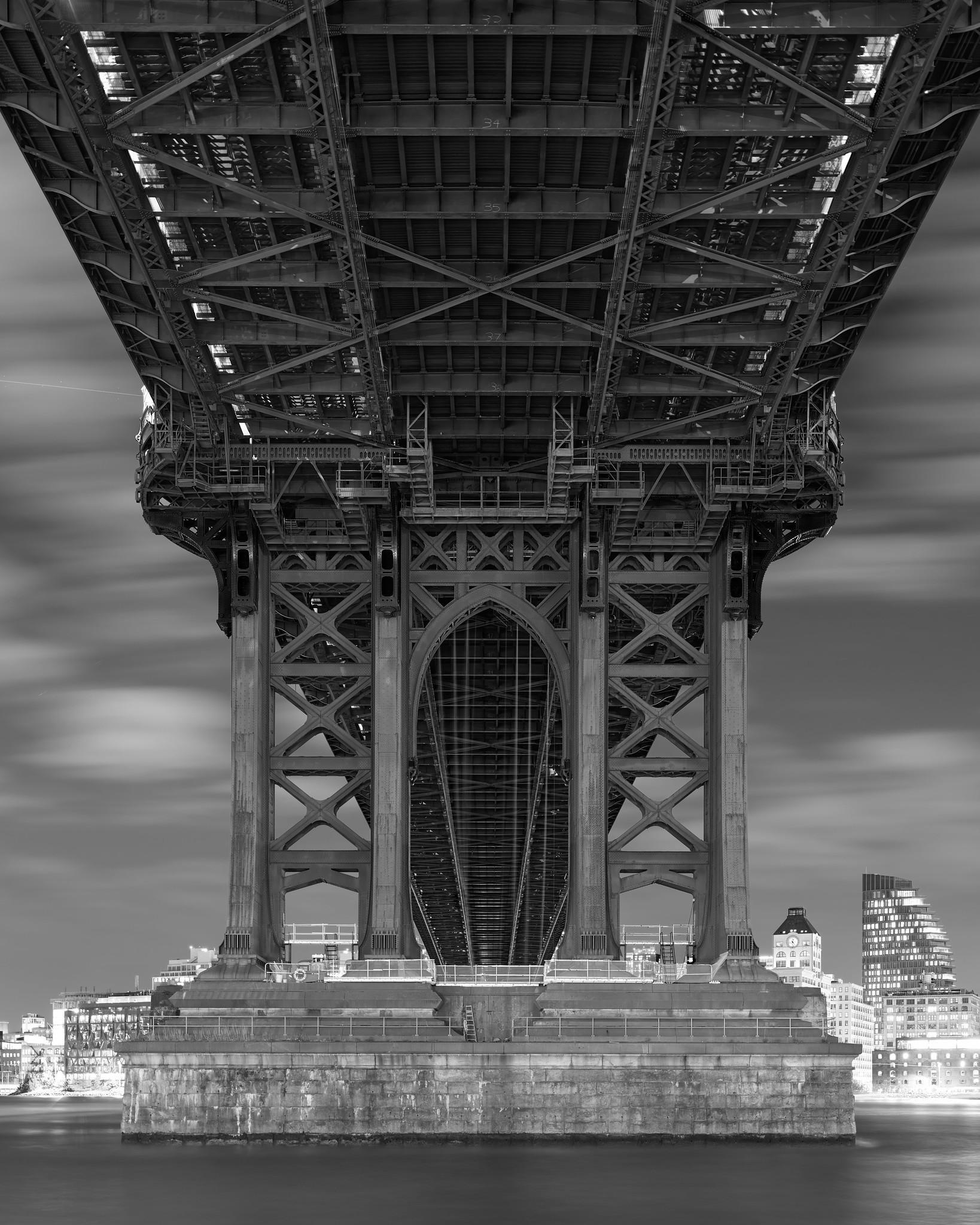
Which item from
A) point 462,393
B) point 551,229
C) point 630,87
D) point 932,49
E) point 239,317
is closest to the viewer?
point 932,49

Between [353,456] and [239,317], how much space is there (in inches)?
313

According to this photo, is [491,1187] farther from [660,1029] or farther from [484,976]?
[484,976]

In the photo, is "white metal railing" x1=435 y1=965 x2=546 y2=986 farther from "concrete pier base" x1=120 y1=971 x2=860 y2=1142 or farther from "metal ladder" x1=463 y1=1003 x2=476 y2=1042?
"concrete pier base" x1=120 y1=971 x2=860 y2=1142

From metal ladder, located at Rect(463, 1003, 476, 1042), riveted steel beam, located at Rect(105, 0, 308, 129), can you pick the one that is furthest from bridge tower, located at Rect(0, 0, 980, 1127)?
metal ladder, located at Rect(463, 1003, 476, 1042)

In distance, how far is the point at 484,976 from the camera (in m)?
64.6

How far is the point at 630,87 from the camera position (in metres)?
45.7

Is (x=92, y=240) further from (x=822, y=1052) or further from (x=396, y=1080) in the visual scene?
(x=822, y=1052)

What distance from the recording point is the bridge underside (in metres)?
44.4

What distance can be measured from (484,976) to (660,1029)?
27.9 feet

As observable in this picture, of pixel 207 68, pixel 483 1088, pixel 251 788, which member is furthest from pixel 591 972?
pixel 207 68

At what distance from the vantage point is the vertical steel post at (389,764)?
6481cm

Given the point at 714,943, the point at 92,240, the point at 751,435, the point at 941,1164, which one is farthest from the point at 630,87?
the point at 941,1164

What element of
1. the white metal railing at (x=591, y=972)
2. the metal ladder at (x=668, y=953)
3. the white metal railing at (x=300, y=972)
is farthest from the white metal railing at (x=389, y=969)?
the metal ladder at (x=668, y=953)

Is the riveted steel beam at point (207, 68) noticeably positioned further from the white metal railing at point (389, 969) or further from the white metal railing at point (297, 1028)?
the white metal railing at point (389, 969)
